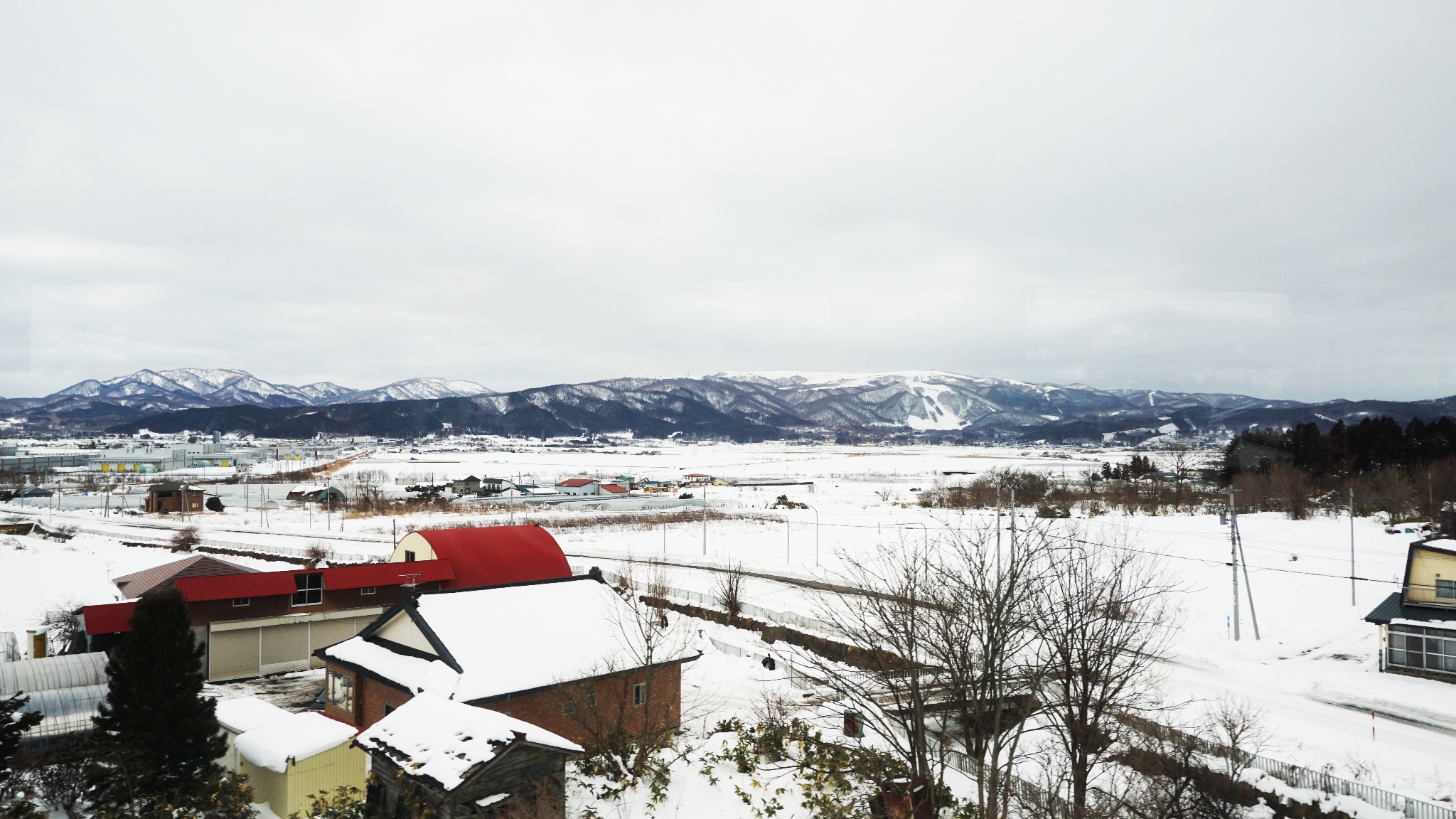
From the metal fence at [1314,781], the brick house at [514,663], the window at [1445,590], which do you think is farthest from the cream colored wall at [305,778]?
the window at [1445,590]

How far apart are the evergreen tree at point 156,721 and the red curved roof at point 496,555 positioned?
556 inches

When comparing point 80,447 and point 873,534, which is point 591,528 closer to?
point 873,534

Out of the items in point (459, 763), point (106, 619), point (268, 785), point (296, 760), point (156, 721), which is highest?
point (459, 763)

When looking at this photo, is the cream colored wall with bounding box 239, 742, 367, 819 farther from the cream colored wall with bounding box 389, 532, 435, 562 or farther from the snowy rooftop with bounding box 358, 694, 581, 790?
the cream colored wall with bounding box 389, 532, 435, 562

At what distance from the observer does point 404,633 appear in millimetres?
18672

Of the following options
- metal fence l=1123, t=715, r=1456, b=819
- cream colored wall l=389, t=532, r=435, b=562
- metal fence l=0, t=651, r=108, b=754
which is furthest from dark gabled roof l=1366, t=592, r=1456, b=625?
metal fence l=0, t=651, r=108, b=754

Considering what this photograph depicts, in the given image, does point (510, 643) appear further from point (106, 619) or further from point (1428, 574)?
point (1428, 574)

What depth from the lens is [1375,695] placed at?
2241cm

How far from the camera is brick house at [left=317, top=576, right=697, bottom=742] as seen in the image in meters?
16.8

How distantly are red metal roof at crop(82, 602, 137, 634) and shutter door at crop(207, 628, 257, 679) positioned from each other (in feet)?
8.90

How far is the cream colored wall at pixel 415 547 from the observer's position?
92.6 feet

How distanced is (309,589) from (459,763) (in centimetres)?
1845

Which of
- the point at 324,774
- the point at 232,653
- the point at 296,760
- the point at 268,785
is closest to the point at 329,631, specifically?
the point at 232,653

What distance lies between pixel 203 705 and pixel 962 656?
13024 mm
